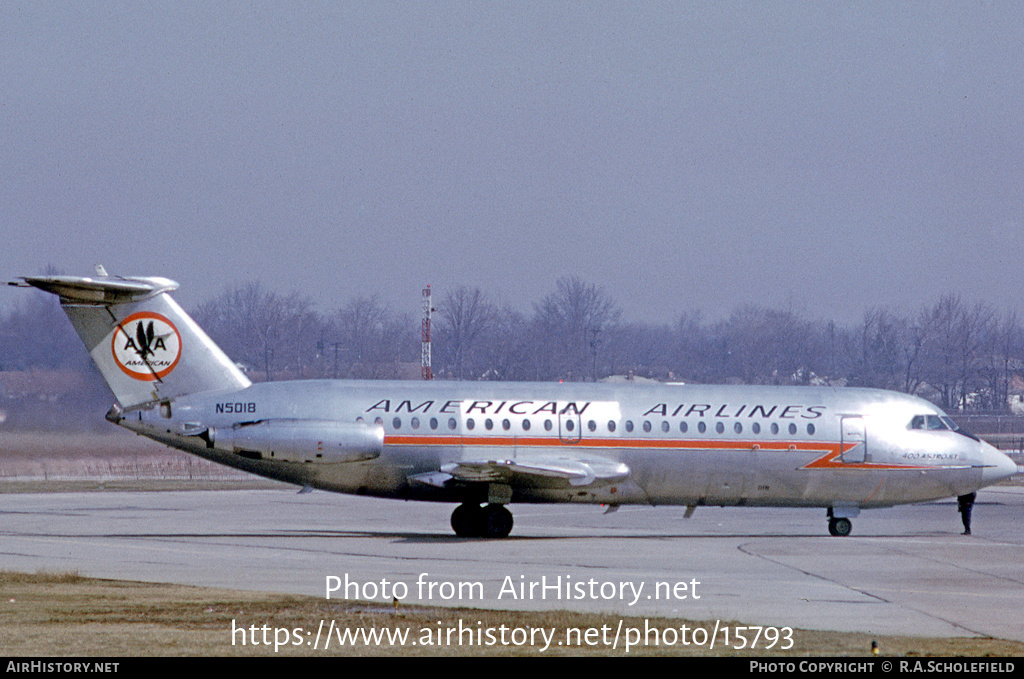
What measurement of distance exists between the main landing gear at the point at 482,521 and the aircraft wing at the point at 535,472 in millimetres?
737

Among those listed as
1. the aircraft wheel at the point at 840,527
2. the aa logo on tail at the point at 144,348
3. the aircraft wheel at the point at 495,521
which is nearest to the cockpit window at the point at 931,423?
the aircraft wheel at the point at 840,527

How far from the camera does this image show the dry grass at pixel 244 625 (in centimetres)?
1325

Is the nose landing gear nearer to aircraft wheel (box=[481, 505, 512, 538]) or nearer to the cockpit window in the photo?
the cockpit window

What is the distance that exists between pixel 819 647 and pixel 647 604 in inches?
151

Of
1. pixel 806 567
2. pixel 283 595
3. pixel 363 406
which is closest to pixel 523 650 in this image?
pixel 283 595

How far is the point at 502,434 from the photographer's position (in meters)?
28.5

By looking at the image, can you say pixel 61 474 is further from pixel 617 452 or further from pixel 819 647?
pixel 819 647

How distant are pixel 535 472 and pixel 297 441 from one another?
192 inches

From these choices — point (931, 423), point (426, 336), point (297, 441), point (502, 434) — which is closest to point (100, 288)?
point (297, 441)

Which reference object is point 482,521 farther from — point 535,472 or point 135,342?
point 135,342

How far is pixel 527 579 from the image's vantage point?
792 inches

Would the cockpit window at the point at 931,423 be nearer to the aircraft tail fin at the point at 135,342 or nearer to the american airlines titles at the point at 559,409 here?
the american airlines titles at the point at 559,409

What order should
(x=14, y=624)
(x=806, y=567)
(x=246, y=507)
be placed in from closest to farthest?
(x=14, y=624) < (x=806, y=567) < (x=246, y=507)

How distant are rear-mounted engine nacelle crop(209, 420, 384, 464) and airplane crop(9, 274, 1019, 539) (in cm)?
3
